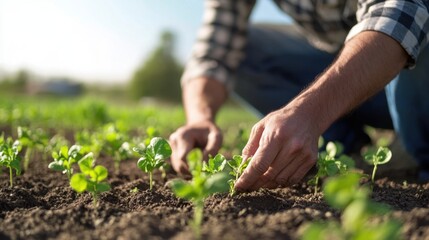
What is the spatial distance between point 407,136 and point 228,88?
49.4 inches

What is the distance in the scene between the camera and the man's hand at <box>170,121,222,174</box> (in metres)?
2.53

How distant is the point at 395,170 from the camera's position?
3.10 m

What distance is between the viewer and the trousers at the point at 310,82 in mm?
2984

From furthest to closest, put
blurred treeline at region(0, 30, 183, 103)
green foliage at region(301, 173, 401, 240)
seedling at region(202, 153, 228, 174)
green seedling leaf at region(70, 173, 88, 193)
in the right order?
1. blurred treeline at region(0, 30, 183, 103)
2. seedling at region(202, 153, 228, 174)
3. green seedling leaf at region(70, 173, 88, 193)
4. green foliage at region(301, 173, 401, 240)

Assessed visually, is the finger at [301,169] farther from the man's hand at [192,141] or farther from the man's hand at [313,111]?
the man's hand at [192,141]

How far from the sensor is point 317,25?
3428mm

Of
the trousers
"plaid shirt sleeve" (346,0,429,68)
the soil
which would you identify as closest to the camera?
the soil

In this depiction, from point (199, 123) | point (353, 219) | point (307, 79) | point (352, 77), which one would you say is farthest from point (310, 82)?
point (353, 219)

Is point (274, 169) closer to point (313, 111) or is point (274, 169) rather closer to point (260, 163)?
point (260, 163)

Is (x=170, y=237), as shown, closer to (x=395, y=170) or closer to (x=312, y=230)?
(x=312, y=230)

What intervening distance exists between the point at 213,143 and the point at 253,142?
644mm

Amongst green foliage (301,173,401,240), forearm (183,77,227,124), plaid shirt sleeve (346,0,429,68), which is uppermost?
plaid shirt sleeve (346,0,429,68)

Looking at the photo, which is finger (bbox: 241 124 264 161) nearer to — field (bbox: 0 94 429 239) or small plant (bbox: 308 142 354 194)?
field (bbox: 0 94 429 239)

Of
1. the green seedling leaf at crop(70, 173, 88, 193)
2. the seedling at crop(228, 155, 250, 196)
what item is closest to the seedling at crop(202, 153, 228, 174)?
the seedling at crop(228, 155, 250, 196)
